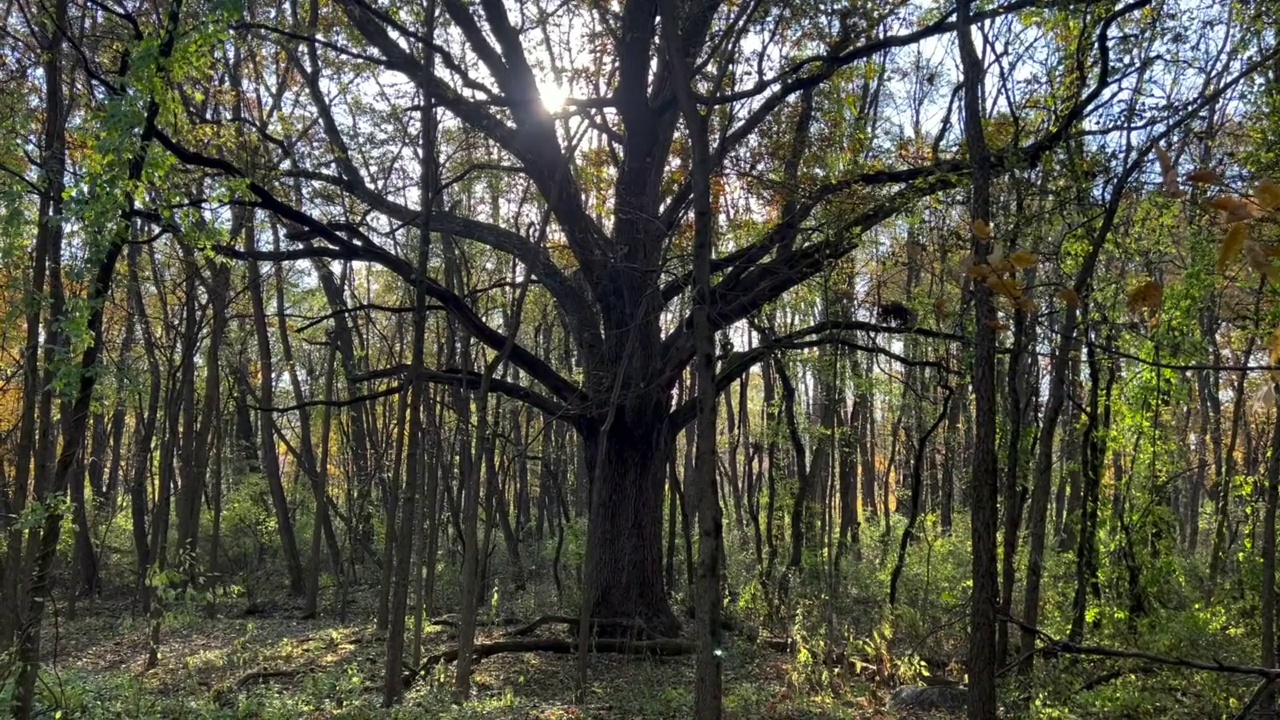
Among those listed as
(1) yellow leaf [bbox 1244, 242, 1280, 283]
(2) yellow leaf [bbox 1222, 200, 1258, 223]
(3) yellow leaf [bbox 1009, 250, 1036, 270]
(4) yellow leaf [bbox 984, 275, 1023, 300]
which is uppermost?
(3) yellow leaf [bbox 1009, 250, 1036, 270]

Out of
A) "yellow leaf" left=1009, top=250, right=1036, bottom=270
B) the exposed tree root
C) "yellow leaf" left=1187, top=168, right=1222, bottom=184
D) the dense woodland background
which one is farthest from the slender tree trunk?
the exposed tree root

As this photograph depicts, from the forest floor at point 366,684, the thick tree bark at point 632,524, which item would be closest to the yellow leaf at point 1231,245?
the forest floor at point 366,684

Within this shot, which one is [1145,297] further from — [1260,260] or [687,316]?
[687,316]

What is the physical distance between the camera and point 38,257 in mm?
7156

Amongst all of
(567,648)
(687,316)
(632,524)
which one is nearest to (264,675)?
(567,648)

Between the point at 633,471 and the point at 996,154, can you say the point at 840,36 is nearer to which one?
the point at 996,154

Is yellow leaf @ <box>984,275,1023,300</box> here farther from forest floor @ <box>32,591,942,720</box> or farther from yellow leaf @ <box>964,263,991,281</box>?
forest floor @ <box>32,591,942,720</box>

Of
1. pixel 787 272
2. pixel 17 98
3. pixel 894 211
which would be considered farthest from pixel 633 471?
pixel 17 98

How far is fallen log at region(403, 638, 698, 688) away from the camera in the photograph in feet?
32.8

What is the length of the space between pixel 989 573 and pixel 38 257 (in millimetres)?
7854

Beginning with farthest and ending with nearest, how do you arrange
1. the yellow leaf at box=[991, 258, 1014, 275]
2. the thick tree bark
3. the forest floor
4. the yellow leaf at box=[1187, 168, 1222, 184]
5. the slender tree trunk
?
the thick tree bark
the forest floor
the slender tree trunk
the yellow leaf at box=[991, 258, 1014, 275]
the yellow leaf at box=[1187, 168, 1222, 184]

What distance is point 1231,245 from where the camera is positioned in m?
1.10

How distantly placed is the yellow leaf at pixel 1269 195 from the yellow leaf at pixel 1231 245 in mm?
47

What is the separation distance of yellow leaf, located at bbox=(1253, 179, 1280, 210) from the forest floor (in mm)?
6644
